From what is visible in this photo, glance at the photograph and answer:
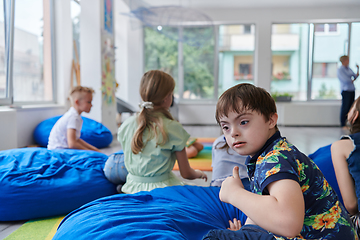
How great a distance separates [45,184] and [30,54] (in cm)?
316

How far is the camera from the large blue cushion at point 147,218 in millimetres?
910

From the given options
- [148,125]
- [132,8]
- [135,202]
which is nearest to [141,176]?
[148,125]

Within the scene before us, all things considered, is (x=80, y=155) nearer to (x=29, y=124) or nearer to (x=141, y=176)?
(x=141, y=176)

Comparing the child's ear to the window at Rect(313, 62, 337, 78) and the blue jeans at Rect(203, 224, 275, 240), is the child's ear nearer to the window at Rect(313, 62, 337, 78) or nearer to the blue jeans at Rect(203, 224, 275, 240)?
the blue jeans at Rect(203, 224, 275, 240)

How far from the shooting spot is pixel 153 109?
1.68m

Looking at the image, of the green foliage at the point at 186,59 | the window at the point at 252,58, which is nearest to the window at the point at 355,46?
the window at the point at 252,58

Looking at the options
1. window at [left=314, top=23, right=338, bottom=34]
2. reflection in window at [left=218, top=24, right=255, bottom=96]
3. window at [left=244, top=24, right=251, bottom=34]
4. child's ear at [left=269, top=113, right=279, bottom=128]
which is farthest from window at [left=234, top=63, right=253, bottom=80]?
child's ear at [left=269, top=113, right=279, bottom=128]

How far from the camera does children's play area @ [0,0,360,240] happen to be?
4.29 ft

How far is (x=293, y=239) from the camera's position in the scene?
0.70m

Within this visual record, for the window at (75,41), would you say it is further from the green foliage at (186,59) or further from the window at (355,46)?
the window at (355,46)

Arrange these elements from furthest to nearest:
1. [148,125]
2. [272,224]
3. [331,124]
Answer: [331,124] < [148,125] < [272,224]

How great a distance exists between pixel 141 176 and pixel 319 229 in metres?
1.12

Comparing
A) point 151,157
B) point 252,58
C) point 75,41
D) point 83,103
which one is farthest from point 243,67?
point 151,157

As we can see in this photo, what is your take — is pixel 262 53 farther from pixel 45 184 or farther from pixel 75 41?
pixel 45 184
